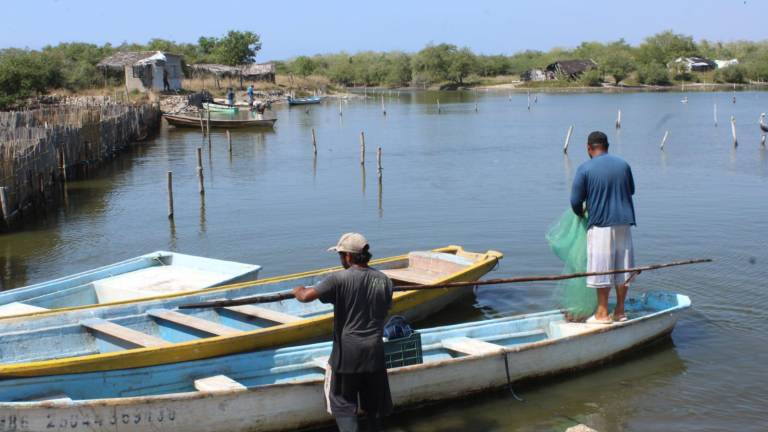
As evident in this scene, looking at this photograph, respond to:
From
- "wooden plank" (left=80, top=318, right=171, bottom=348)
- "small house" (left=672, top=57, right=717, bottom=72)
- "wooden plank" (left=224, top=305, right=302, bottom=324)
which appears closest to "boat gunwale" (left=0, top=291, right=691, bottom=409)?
"wooden plank" (left=80, top=318, right=171, bottom=348)

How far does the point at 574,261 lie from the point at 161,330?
15.3 feet

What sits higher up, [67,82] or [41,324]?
A: [67,82]

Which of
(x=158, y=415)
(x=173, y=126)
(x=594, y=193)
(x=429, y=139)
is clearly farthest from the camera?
(x=173, y=126)

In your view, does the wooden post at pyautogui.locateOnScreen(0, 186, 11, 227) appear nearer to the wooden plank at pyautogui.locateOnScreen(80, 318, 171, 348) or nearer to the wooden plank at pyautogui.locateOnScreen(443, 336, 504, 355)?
the wooden plank at pyautogui.locateOnScreen(80, 318, 171, 348)

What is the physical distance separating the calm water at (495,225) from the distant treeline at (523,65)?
6687 centimetres

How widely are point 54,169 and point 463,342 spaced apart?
16.4m

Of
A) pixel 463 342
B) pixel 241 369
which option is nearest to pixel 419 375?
pixel 463 342

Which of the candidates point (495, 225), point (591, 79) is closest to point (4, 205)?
point (495, 225)

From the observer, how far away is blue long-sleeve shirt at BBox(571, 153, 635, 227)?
27.1 ft

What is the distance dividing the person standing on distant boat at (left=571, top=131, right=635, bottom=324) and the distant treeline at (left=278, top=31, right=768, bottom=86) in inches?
3810

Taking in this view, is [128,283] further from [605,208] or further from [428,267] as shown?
[605,208]

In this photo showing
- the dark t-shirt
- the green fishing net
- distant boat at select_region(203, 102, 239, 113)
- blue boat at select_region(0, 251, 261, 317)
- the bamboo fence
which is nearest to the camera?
the dark t-shirt

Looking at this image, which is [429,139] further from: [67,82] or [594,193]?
[594,193]

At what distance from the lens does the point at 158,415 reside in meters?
6.55
